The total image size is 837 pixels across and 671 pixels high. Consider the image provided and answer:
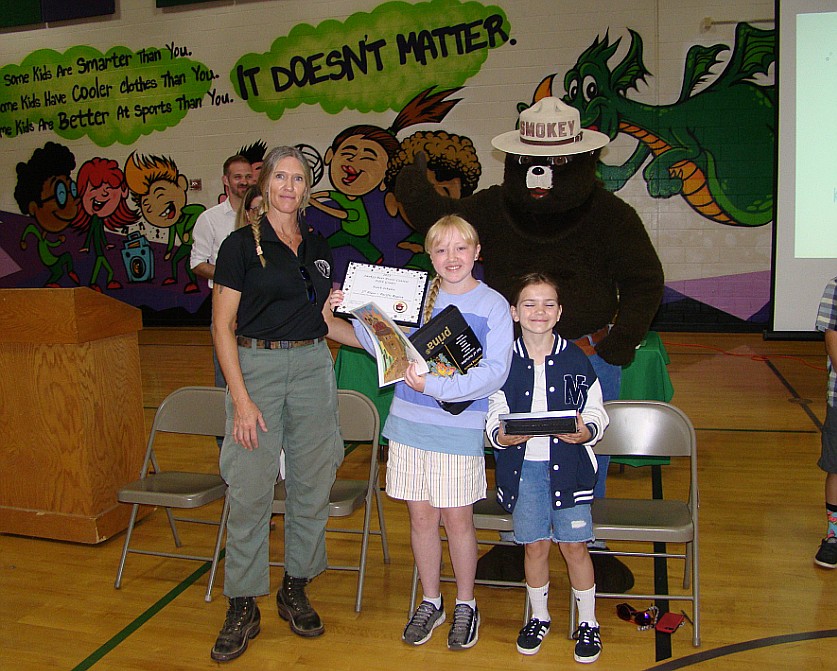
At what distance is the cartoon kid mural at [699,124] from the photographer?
313 inches

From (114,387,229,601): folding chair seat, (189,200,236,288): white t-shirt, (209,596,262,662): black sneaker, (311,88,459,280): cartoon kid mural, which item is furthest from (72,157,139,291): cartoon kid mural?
(209,596,262,662): black sneaker

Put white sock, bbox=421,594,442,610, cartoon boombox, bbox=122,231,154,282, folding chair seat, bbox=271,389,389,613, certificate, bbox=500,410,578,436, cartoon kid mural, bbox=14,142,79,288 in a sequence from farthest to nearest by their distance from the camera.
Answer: cartoon kid mural, bbox=14,142,79,288 < cartoon boombox, bbox=122,231,154,282 < folding chair seat, bbox=271,389,389,613 < white sock, bbox=421,594,442,610 < certificate, bbox=500,410,578,436

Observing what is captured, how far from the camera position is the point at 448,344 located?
2381 millimetres

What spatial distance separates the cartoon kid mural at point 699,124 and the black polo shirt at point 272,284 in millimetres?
6396

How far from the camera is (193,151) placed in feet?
31.7

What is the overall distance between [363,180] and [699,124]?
369 centimetres

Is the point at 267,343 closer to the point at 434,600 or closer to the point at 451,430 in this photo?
the point at 451,430

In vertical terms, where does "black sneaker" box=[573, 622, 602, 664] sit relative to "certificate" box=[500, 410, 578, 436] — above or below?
below

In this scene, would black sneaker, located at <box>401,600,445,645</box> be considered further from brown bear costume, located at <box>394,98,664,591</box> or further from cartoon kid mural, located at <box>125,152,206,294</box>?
cartoon kid mural, located at <box>125,152,206,294</box>

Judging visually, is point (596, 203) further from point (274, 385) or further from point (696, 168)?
point (696, 168)

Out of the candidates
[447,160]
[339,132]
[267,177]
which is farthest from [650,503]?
[339,132]

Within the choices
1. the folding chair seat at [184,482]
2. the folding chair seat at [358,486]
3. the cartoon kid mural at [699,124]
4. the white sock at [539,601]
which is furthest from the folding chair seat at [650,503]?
the cartoon kid mural at [699,124]

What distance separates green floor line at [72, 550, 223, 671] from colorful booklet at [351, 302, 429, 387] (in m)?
1.36

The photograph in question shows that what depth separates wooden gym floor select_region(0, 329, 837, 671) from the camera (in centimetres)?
261
